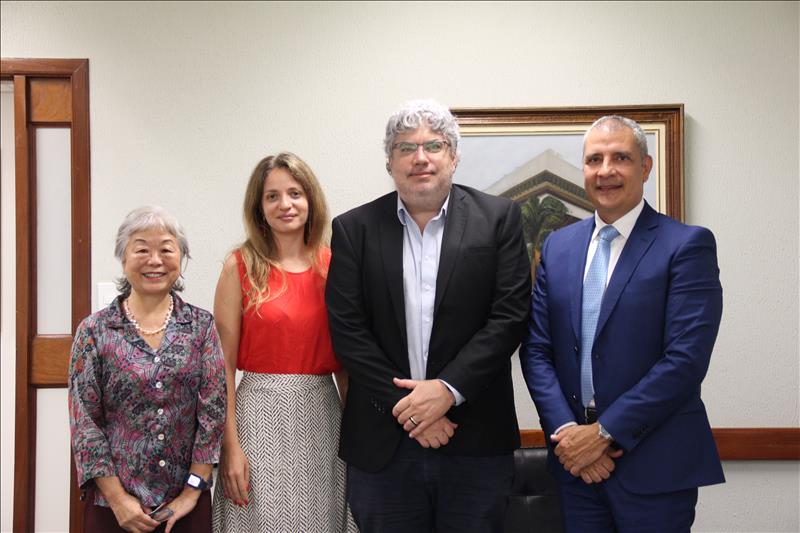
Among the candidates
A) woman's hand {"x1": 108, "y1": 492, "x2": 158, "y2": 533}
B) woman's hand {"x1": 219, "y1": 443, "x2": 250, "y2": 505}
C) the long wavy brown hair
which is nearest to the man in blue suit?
the long wavy brown hair

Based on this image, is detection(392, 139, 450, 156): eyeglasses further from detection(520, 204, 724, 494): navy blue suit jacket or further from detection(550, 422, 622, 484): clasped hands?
detection(550, 422, 622, 484): clasped hands

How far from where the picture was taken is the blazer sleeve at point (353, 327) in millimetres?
1959

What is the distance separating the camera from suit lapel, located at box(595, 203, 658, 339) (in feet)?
6.21

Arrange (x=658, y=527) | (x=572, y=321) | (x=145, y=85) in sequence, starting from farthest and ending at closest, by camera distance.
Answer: (x=145, y=85), (x=572, y=321), (x=658, y=527)

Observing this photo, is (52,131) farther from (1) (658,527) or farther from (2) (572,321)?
(1) (658,527)

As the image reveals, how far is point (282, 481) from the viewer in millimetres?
2125

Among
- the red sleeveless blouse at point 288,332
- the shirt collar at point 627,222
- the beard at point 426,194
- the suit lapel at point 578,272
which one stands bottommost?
the red sleeveless blouse at point 288,332

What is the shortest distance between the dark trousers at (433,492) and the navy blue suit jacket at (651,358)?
20cm

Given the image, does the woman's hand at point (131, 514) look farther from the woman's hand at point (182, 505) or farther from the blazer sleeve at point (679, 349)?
the blazer sleeve at point (679, 349)

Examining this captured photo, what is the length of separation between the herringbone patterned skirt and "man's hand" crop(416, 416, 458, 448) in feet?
1.23

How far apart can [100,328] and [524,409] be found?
5.57ft

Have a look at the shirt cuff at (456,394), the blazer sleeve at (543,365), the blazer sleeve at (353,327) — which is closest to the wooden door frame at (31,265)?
the blazer sleeve at (353,327)

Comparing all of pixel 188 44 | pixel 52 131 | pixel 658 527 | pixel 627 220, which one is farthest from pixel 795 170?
pixel 52 131

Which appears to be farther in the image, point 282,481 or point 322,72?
point 322,72
